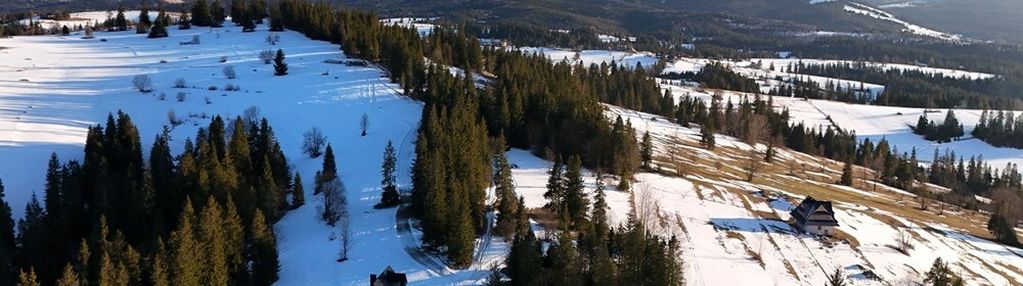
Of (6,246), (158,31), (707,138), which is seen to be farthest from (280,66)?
(707,138)

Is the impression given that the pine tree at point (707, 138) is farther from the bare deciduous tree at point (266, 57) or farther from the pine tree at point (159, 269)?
the pine tree at point (159, 269)

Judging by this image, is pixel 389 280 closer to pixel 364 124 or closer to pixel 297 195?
pixel 297 195

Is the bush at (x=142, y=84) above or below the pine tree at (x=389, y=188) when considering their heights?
above

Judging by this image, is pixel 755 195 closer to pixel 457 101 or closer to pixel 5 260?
pixel 457 101

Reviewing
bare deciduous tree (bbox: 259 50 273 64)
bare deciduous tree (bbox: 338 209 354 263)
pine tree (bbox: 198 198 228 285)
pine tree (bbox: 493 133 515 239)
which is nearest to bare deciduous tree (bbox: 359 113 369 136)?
bare deciduous tree (bbox: 338 209 354 263)

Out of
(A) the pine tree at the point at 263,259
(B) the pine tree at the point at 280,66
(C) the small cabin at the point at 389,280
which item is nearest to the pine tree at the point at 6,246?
(A) the pine tree at the point at 263,259

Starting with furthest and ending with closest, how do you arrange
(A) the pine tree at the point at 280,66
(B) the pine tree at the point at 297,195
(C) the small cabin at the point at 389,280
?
1. (A) the pine tree at the point at 280,66
2. (B) the pine tree at the point at 297,195
3. (C) the small cabin at the point at 389,280
